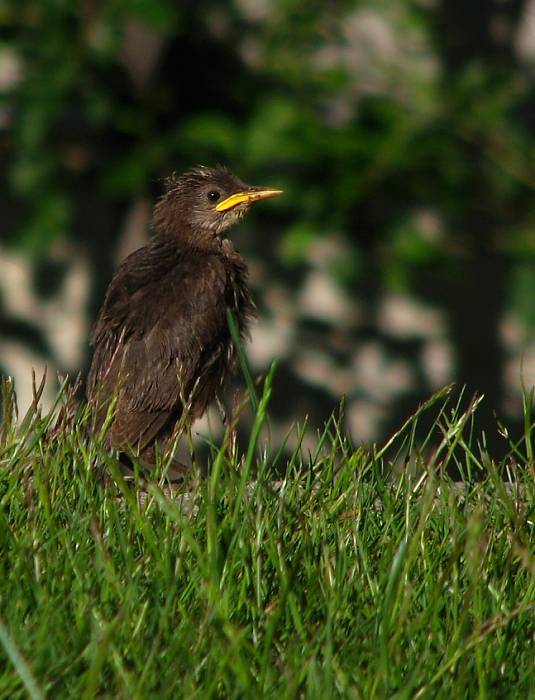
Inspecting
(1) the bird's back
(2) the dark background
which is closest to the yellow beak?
(2) the dark background

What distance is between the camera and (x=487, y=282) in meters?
7.54

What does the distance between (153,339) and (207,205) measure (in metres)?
0.76

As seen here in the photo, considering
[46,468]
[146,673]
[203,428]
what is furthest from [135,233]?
[146,673]

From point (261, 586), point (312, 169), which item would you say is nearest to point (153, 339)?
point (312, 169)

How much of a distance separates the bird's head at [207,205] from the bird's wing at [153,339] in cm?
35

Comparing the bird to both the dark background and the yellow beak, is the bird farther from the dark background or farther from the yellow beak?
the dark background

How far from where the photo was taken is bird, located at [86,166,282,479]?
205 inches

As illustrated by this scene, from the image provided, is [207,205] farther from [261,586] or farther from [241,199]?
[261,586]

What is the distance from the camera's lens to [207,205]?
5789 millimetres

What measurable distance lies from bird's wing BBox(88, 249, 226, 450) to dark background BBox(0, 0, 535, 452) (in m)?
0.43

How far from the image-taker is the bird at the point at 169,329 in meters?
5.20

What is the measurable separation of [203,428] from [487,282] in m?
1.69

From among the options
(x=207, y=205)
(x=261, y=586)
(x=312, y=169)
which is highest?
(x=312, y=169)

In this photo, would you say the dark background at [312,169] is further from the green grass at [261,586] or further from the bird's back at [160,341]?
the green grass at [261,586]
